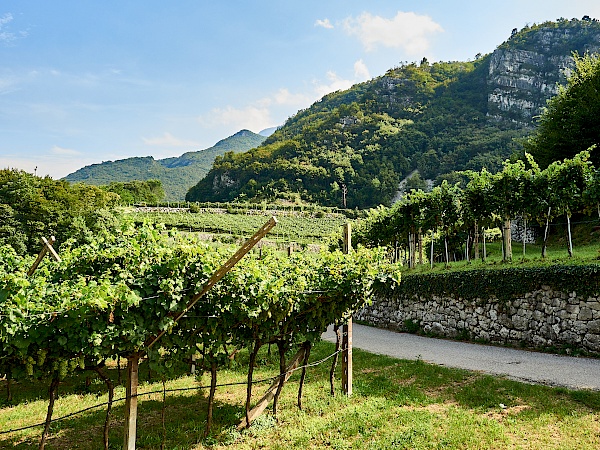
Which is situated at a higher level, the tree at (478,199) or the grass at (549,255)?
the tree at (478,199)

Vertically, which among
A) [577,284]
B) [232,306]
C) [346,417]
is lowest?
[346,417]

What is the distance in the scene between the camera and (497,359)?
9430mm

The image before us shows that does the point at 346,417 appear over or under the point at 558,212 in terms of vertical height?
under

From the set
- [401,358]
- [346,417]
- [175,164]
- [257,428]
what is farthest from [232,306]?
[175,164]

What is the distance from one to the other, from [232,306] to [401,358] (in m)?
5.98

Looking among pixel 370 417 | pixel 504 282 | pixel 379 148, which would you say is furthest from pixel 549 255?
pixel 379 148

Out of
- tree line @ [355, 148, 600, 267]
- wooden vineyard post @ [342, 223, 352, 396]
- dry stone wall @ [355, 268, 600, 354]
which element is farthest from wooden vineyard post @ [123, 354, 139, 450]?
tree line @ [355, 148, 600, 267]

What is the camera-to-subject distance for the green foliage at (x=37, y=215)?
93.3 ft

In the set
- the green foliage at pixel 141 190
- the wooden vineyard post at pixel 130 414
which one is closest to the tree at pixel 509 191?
the wooden vineyard post at pixel 130 414

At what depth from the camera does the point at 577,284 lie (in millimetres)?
9383

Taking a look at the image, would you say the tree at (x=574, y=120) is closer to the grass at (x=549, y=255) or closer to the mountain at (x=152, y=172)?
the grass at (x=549, y=255)

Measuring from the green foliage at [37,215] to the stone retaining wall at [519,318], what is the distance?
2137 centimetres

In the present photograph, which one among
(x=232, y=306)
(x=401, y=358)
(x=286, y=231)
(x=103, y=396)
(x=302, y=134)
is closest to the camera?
(x=232, y=306)

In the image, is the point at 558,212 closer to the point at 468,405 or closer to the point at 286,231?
the point at 468,405
